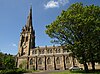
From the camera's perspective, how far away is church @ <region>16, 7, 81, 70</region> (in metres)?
78.8

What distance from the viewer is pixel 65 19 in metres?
37.7

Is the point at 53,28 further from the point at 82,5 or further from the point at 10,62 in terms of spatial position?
the point at 10,62

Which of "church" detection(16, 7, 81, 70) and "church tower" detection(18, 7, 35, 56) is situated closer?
"church" detection(16, 7, 81, 70)

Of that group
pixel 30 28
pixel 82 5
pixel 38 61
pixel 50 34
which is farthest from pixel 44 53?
pixel 82 5

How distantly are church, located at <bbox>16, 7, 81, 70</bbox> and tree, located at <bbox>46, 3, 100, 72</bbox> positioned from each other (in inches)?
1538

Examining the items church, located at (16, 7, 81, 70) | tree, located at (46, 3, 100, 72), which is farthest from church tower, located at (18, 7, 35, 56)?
tree, located at (46, 3, 100, 72)

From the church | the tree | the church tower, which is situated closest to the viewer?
the tree

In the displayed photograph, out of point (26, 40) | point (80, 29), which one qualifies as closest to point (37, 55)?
point (26, 40)

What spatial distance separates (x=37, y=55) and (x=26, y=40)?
550 inches

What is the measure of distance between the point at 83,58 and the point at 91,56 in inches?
90.3

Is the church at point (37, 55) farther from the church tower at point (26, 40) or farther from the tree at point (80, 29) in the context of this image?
the tree at point (80, 29)

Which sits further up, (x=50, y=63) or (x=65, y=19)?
(x=65, y=19)

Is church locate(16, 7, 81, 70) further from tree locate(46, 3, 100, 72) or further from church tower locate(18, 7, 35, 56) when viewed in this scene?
tree locate(46, 3, 100, 72)

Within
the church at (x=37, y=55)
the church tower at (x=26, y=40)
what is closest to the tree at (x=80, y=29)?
the church at (x=37, y=55)
